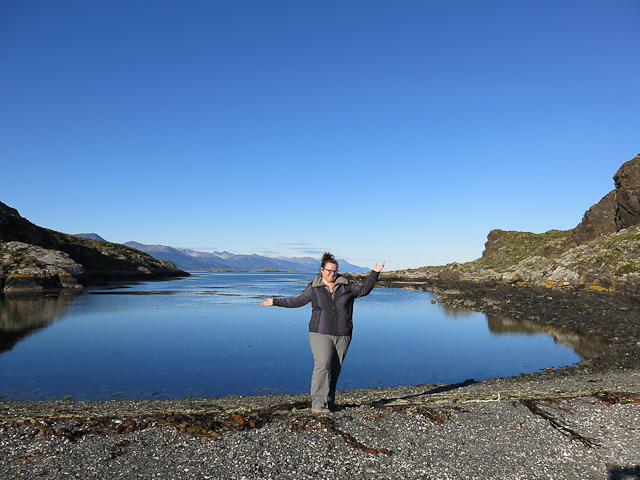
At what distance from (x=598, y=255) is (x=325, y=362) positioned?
189 feet

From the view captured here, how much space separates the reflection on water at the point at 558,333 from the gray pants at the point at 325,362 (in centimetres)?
1924

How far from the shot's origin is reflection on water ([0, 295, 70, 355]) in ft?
86.8

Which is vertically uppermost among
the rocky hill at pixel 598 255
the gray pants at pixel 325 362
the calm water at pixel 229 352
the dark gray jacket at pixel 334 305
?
the rocky hill at pixel 598 255

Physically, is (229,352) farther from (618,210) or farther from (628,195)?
(618,210)

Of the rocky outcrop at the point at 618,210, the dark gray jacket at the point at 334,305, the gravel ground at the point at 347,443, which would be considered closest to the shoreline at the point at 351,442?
the gravel ground at the point at 347,443

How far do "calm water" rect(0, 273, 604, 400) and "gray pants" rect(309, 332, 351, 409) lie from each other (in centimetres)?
791

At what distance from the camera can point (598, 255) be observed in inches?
2085

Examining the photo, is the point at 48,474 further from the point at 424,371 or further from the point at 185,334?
the point at 185,334

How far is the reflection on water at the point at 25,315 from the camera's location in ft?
86.8

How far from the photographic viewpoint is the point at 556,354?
22.3 metres

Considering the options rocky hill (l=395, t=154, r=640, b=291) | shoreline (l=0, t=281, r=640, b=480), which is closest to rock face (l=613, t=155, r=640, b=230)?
rocky hill (l=395, t=154, r=640, b=291)

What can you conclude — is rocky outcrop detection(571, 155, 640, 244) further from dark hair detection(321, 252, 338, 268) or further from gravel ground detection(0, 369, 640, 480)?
dark hair detection(321, 252, 338, 268)

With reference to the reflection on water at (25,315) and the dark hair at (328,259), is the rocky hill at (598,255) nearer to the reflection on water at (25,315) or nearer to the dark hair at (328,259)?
the dark hair at (328,259)

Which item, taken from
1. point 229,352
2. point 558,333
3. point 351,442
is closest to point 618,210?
point 558,333
